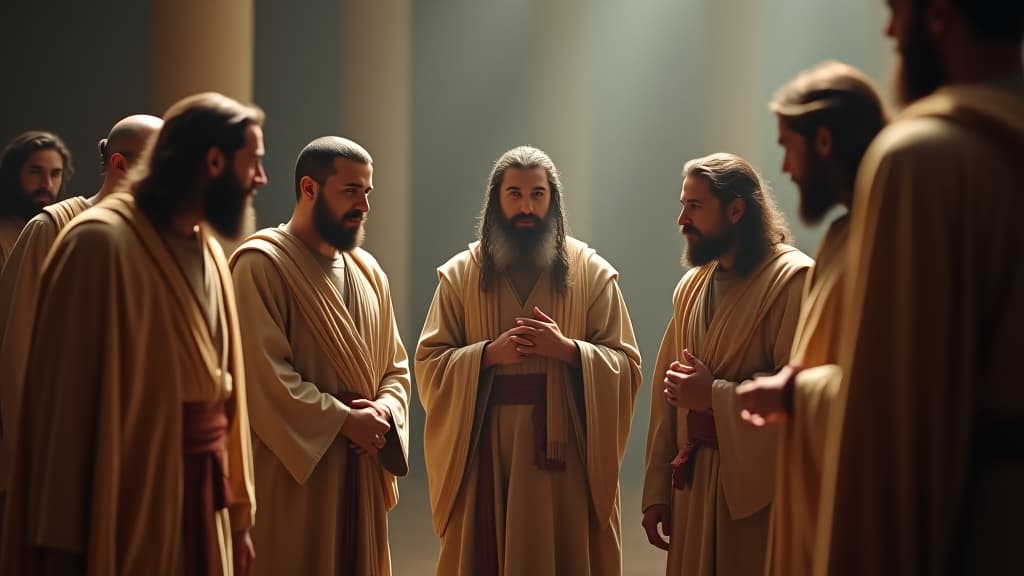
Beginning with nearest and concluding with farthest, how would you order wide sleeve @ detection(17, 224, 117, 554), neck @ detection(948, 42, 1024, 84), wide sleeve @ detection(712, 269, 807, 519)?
1. neck @ detection(948, 42, 1024, 84)
2. wide sleeve @ detection(17, 224, 117, 554)
3. wide sleeve @ detection(712, 269, 807, 519)

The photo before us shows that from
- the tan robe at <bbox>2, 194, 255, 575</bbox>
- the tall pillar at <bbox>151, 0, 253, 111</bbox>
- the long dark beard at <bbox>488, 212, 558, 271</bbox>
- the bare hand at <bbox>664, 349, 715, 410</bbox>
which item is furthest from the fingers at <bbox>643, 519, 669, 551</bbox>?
the tall pillar at <bbox>151, 0, 253, 111</bbox>

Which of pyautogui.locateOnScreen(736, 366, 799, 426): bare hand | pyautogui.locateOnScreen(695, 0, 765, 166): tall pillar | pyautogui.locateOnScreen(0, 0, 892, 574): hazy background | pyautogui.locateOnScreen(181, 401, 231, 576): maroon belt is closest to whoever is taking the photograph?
pyautogui.locateOnScreen(736, 366, 799, 426): bare hand

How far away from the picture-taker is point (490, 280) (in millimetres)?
5543

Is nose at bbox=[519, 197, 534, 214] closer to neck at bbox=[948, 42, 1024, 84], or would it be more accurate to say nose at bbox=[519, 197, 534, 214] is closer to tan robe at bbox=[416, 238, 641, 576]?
tan robe at bbox=[416, 238, 641, 576]

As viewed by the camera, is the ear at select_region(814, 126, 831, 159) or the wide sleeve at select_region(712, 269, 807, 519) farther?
the wide sleeve at select_region(712, 269, 807, 519)

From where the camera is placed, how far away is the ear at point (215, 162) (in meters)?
3.62

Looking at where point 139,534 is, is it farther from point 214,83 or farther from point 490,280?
point 214,83

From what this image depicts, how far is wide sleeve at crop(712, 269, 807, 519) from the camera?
4586 mm

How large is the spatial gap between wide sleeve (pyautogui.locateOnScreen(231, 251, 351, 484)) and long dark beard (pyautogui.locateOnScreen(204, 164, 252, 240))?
1197 millimetres

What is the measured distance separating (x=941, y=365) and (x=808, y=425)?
2.20 ft

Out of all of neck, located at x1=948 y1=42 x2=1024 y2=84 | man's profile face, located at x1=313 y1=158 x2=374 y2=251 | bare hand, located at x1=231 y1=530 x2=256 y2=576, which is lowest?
bare hand, located at x1=231 y1=530 x2=256 y2=576

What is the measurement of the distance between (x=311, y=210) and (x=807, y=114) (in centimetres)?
252

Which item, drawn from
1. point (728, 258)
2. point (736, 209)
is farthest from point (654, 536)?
point (736, 209)

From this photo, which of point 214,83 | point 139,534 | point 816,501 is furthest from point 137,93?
point 816,501
